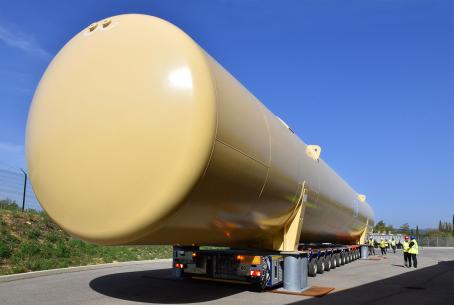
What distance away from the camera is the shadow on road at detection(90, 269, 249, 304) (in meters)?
8.61

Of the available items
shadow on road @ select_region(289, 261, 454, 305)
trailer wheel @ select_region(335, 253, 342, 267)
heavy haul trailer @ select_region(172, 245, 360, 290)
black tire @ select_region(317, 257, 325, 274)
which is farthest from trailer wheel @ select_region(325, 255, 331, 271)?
heavy haul trailer @ select_region(172, 245, 360, 290)

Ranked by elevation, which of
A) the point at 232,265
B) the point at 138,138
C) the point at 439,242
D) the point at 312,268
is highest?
the point at 138,138

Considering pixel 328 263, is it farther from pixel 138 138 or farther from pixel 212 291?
pixel 138 138

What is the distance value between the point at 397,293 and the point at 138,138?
25.8 feet

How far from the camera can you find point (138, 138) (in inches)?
232

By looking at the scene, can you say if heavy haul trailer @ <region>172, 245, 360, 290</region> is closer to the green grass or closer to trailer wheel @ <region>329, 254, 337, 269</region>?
the green grass

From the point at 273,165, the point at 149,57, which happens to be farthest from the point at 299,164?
the point at 149,57

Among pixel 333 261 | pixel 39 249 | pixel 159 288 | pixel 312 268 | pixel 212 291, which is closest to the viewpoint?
pixel 212 291

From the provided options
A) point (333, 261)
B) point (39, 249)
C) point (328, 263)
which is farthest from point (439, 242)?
point (39, 249)

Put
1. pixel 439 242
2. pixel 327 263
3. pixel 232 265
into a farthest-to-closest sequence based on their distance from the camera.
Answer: pixel 439 242
pixel 327 263
pixel 232 265

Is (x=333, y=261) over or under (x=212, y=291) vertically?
over

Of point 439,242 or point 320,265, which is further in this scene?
point 439,242

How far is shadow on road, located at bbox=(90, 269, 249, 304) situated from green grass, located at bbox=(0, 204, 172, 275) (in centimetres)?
259

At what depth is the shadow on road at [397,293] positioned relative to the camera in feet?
29.8
